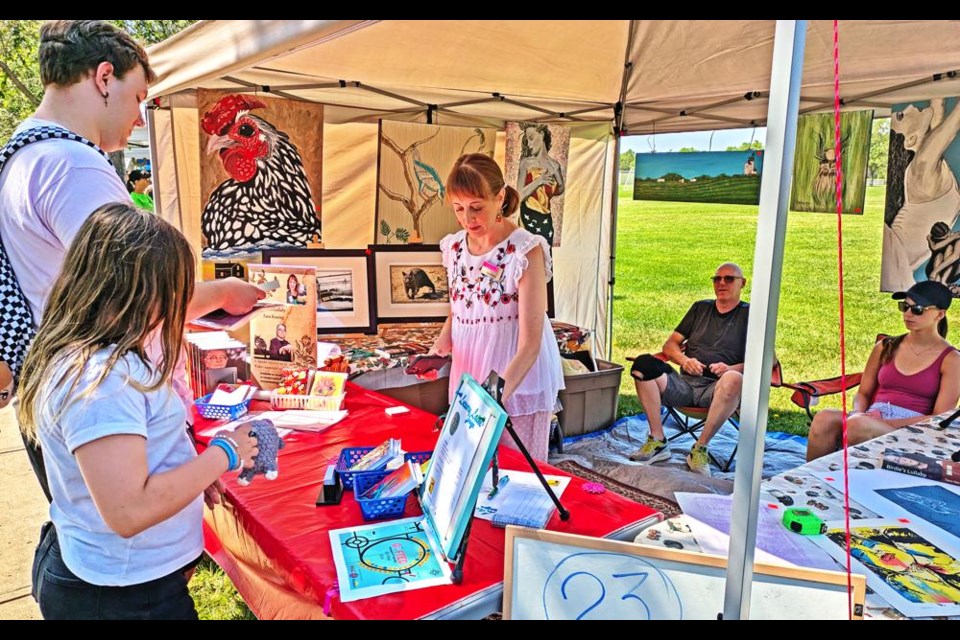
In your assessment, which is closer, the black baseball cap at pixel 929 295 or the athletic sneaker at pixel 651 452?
the black baseball cap at pixel 929 295

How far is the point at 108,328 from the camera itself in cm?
106

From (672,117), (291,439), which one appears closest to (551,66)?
(672,117)

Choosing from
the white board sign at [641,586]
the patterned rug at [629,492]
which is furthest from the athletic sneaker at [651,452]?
the white board sign at [641,586]

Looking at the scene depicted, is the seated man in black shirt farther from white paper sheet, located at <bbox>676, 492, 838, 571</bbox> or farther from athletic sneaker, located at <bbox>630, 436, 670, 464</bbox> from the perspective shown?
white paper sheet, located at <bbox>676, 492, 838, 571</bbox>

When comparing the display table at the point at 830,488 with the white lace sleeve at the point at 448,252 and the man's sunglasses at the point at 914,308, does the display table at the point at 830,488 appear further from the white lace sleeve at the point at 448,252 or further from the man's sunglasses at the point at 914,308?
the white lace sleeve at the point at 448,252

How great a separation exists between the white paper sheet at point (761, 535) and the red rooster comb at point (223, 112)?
3.03 m

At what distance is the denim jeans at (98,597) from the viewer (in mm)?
1166

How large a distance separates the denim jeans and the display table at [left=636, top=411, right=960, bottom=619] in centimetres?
96

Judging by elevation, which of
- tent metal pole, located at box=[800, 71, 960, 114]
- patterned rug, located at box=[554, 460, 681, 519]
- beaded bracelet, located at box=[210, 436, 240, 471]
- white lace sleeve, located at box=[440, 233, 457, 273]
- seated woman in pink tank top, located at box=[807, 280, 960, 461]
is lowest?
patterned rug, located at box=[554, 460, 681, 519]

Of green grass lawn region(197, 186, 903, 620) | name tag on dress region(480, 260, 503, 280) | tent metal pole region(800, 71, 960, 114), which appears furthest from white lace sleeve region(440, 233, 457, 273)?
green grass lawn region(197, 186, 903, 620)

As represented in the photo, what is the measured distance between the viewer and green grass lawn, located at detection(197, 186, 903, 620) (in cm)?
736

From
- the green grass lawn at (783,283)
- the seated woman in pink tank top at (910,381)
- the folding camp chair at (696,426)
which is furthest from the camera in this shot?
the green grass lawn at (783,283)
